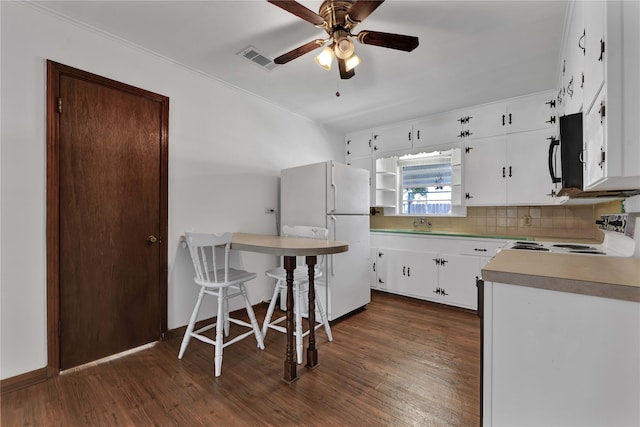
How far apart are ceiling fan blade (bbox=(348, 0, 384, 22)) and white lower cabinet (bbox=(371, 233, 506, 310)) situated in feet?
8.66

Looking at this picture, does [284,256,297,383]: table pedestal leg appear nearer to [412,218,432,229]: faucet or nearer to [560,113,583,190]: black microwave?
[560,113,583,190]: black microwave

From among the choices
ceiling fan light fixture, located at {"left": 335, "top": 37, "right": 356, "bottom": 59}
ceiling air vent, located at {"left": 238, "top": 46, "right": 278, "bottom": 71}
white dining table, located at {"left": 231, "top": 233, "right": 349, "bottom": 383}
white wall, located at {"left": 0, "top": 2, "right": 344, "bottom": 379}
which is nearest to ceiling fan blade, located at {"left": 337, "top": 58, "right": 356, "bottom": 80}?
ceiling fan light fixture, located at {"left": 335, "top": 37, "right": 356, "bottom": 59}

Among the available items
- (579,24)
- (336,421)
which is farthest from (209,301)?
(579,24)

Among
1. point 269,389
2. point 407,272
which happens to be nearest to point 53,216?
point 269,389

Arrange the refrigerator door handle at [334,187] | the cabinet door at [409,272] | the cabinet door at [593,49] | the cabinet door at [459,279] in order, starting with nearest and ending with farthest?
the cabinet door at [593,49] < the refrigerator door handle at [334,187] < the cabinet door at [459,279] < the cabinet door at [409,272]

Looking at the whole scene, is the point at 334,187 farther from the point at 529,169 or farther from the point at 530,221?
the point at 530,221

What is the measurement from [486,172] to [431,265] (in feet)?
4.37

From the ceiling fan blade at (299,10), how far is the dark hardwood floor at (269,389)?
2.25 metres

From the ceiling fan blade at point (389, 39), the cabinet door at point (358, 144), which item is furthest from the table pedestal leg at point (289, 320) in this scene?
the cabinet door at point (358, 144)

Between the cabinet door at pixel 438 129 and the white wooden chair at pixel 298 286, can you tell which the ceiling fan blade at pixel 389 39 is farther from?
the cabinet door at pixel 438 129

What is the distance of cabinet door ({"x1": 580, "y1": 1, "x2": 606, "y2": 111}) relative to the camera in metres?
1.06

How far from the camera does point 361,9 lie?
5.02ft

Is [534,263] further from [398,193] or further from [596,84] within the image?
[398,193]

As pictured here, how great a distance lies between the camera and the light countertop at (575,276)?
2.90 feet
